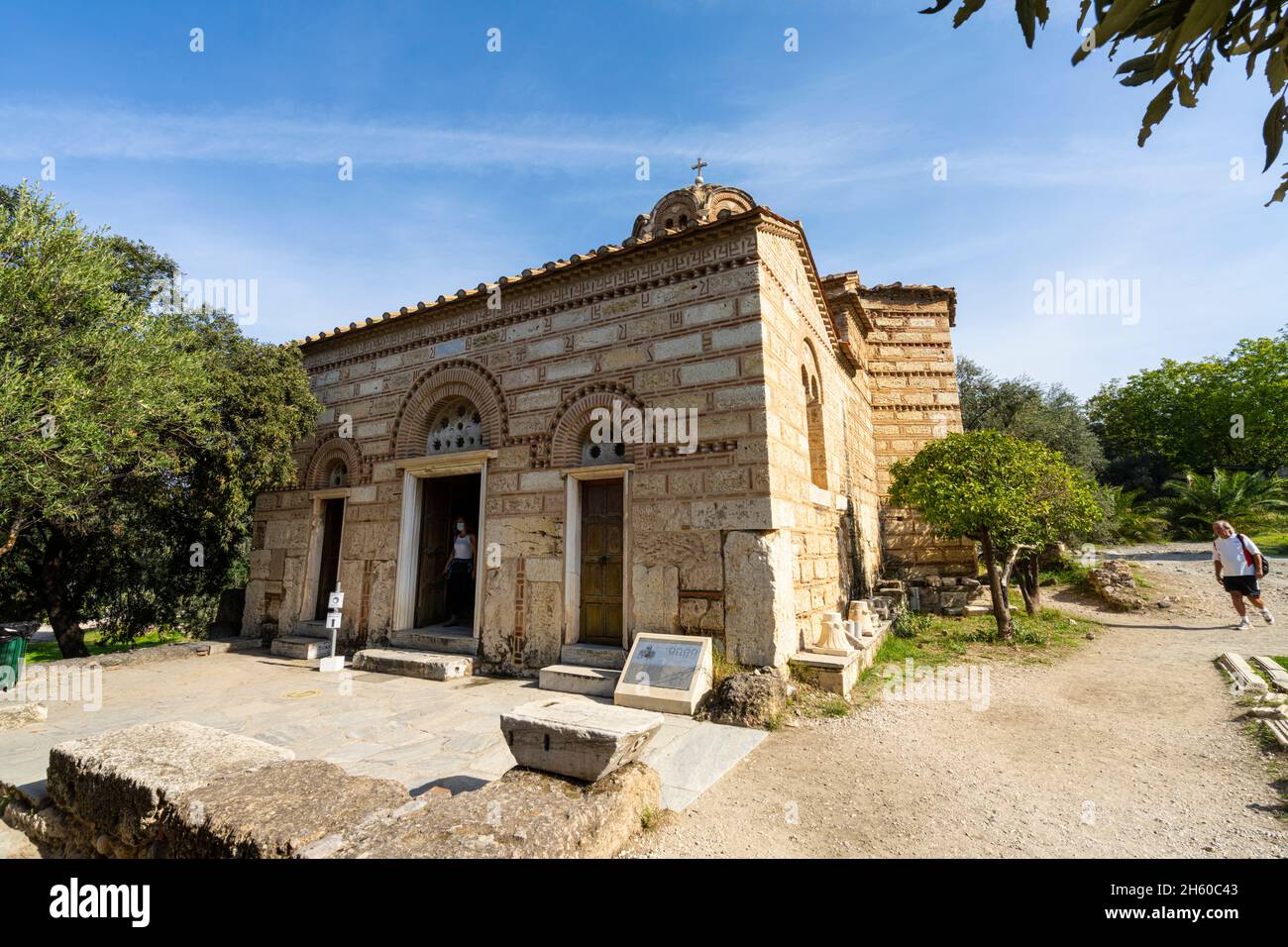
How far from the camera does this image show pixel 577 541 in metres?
7.25

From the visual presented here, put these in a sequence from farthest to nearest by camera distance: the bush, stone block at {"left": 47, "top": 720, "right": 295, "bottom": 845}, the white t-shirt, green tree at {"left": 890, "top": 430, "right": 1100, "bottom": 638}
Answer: the bush
green tree at {"left": 890, "top": 430, "right": 1100, "bottom": 638}
the white t-shirt
stone block at {"left": 47, "top": 720, "right": 295, "bottom": 845}

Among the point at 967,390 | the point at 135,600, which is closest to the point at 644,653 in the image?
the point at 135,600

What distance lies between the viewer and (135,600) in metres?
12.6

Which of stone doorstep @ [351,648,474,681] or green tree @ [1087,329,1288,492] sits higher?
green tree @ [1087,329,1288,492]

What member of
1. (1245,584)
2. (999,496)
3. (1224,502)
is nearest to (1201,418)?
(1224,502)

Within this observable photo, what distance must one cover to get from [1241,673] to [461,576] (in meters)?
10.1

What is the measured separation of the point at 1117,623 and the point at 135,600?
20035mm

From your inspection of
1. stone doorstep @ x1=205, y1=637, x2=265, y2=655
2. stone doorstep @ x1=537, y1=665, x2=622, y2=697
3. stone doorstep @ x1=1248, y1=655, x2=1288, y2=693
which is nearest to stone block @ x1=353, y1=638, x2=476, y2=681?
stone doorstep @ x1=537, y1=665, x2=622, y2=697

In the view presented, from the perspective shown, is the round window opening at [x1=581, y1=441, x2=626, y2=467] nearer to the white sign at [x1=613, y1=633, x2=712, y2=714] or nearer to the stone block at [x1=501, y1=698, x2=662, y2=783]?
the white sign at [x1=613, y1=633, x2=712, y2=714]

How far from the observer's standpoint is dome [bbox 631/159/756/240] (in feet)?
31.7

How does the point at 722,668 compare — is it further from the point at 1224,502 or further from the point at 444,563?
the point at 1224,502

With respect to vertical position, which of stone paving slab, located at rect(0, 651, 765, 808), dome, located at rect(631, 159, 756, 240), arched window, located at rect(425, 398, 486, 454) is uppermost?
dome, located at rect(631, 159, 756, 240)

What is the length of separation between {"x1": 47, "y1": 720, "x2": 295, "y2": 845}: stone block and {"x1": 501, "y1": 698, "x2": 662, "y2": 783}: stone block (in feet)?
4.89
